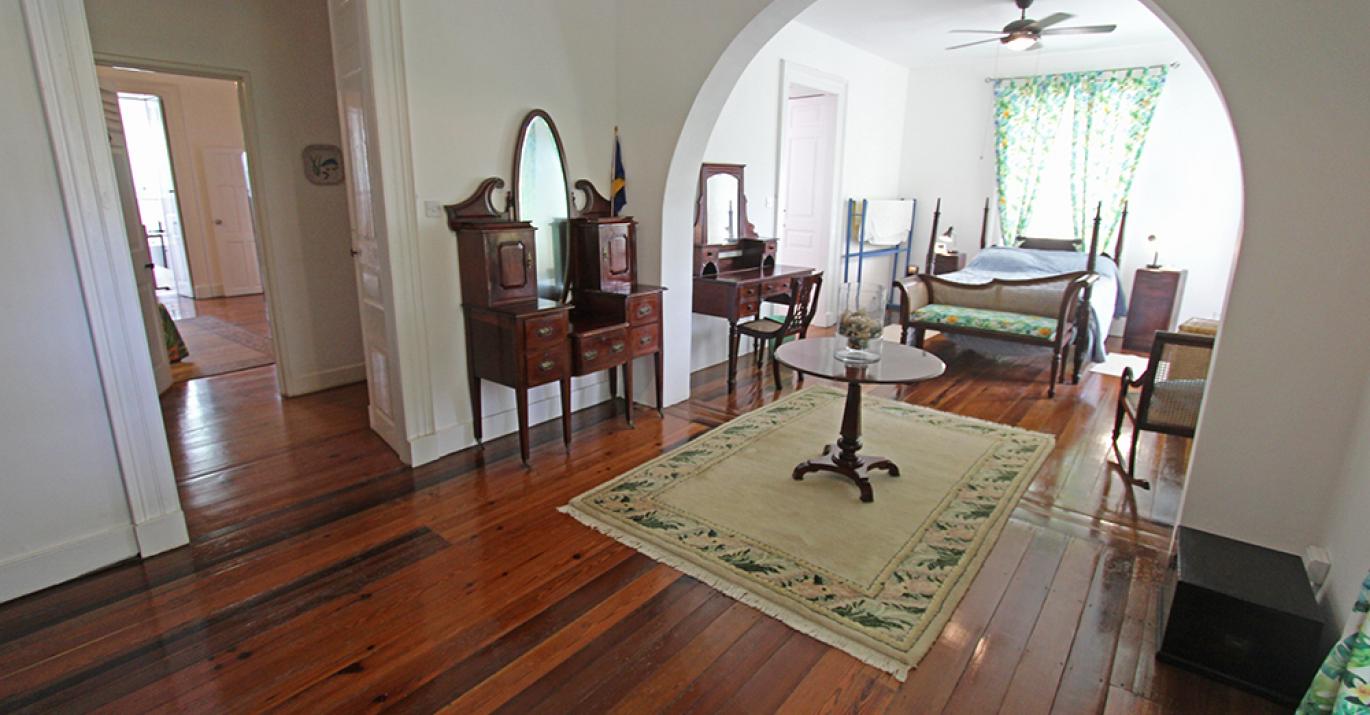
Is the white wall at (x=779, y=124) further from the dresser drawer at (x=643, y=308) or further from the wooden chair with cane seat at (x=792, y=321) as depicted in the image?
the dresser drawer at (x=643, y=308)

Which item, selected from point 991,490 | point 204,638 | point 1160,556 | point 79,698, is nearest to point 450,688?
point 204,638

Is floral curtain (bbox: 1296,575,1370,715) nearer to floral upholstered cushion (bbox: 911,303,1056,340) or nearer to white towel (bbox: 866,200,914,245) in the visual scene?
floral upholstered cushion (bbox: 911,303,1056,340)

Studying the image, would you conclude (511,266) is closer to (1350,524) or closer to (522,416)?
(522,416)

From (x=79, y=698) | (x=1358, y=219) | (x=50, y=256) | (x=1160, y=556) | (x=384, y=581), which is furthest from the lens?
(x=1160, y=556)

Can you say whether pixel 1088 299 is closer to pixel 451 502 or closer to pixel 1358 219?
pixel 1358 219

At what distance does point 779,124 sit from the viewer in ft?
18.2

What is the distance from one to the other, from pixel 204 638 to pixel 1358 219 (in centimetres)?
392

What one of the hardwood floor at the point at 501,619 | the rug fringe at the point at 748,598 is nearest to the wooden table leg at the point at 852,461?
the hardwood floor at the point at 501,619

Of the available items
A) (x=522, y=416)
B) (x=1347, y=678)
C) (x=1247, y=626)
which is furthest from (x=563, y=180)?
(x=1347, y=678)

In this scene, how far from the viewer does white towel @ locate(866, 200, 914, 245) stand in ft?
23.9

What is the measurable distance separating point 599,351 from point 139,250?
334 cm

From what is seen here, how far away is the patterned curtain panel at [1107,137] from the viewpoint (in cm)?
626

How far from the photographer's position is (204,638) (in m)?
2.07

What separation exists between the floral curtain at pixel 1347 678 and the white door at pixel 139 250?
5.62 metres
